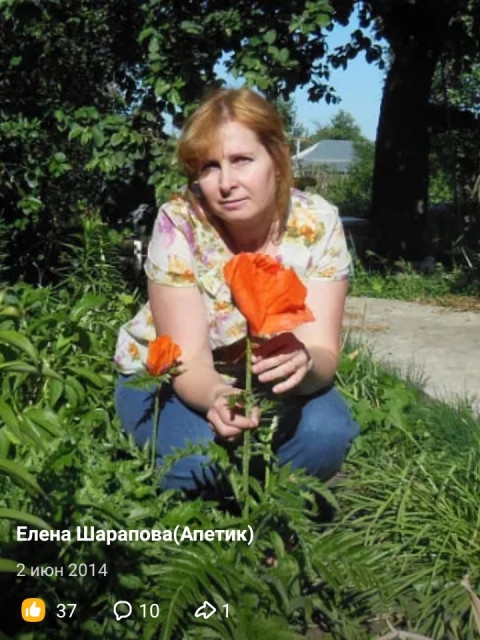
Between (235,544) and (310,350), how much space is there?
621mm

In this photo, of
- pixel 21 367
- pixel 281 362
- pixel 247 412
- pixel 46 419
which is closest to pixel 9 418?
pixel 21 367

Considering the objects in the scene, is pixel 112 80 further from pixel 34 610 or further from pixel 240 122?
pixel 34 610

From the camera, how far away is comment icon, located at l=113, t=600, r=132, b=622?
2.02 metres

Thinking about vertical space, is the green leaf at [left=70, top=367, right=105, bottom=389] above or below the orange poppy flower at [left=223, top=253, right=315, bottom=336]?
below

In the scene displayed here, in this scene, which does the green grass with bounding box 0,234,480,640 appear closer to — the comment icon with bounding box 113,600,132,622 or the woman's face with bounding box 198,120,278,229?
the comment icon with bounding box 113,600,132,622

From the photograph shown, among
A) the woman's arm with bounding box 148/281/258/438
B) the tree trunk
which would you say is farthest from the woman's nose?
the tree trunk

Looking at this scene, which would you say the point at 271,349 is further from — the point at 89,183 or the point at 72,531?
the point at 89,183

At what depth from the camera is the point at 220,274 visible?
112 inches

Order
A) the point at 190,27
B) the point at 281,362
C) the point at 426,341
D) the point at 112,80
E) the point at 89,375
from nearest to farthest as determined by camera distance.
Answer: the point at 281,362
the point at 89,375
the point at 190,27
the point at 426,341
the point at 112,80

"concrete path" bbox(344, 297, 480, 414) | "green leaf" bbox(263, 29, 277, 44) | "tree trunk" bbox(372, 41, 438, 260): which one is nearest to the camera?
"concrete path" bbox(344, 297, 480, 414)

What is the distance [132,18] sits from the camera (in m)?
6.02

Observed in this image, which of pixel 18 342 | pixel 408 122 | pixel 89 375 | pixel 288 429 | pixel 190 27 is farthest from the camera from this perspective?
pixel 408 122

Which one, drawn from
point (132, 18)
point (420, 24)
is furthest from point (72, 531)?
point (420, 24)

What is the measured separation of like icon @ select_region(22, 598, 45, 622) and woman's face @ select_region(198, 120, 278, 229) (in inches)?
47.5
